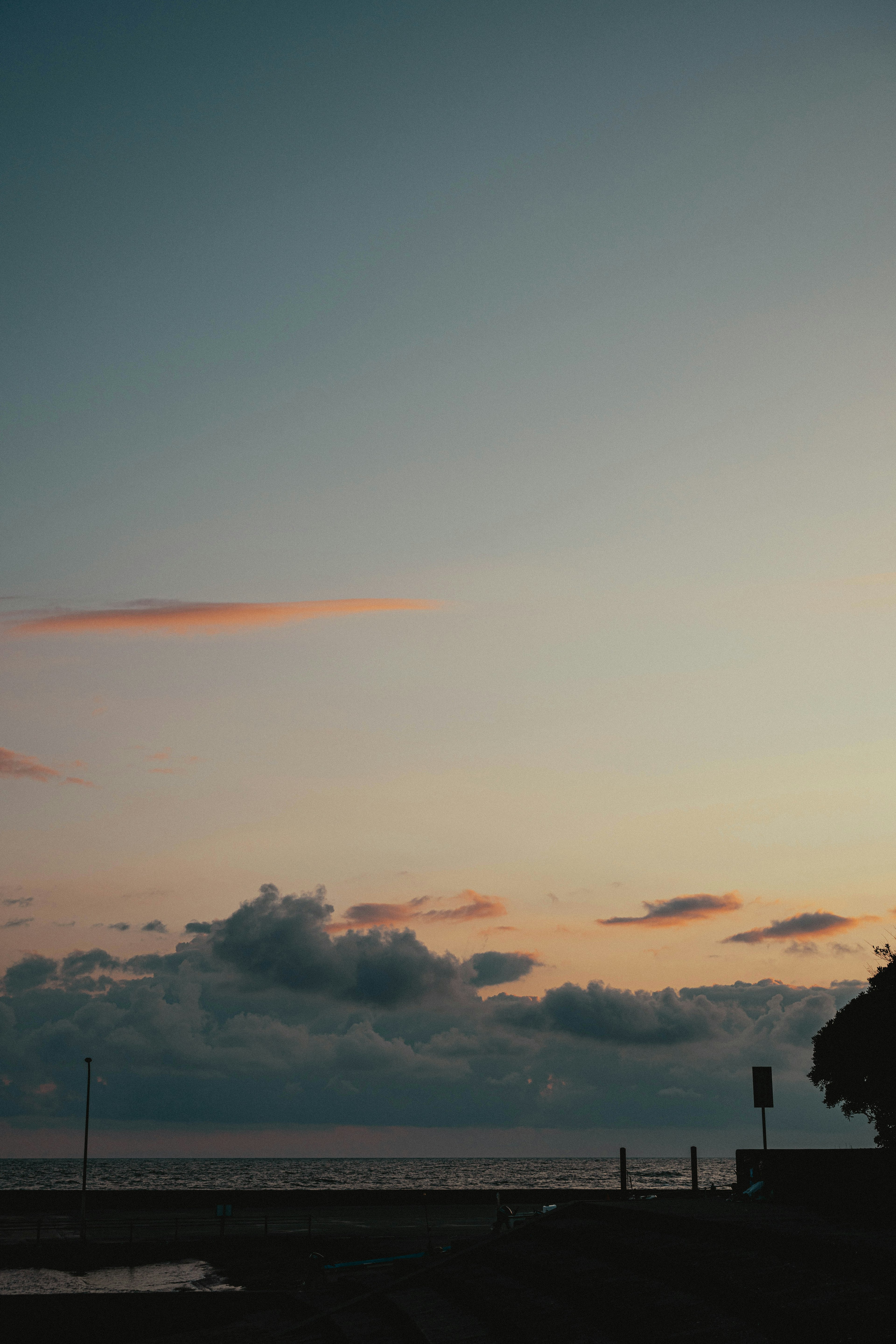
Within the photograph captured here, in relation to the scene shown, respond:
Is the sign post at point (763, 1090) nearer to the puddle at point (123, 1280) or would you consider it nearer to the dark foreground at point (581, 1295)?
the dark foreground at point (581, 1295)

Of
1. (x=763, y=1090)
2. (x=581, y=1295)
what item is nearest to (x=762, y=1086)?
(x=763, y=1090)

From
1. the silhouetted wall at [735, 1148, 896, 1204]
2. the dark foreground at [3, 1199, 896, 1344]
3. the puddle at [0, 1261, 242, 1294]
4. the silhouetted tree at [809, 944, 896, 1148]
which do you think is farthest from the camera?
the silhouetted tree at [809, 944, 896, 1148]

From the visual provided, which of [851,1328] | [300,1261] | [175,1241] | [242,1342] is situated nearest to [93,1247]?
[175,1241]

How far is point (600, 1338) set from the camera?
14055 millimetres

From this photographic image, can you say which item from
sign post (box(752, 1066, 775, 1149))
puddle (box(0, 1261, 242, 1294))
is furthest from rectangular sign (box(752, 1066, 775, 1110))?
puddle (box(0, 1261, 242, 1294))

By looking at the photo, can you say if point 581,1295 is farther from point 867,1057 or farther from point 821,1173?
point 867,1057

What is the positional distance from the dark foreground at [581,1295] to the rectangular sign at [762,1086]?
5628 millimetres

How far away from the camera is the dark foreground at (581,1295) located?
43.8 ft

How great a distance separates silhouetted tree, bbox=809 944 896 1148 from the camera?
1443 inches

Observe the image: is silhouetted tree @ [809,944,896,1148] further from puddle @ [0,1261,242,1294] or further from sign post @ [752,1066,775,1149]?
puddle @ [0,1261,242,1294]

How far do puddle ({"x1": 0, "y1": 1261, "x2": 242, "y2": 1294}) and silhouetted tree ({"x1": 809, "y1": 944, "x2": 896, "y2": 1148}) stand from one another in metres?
22.9

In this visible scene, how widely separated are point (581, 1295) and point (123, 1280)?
23184 millimetres

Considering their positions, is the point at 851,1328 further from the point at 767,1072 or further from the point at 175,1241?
the point at 175,1241

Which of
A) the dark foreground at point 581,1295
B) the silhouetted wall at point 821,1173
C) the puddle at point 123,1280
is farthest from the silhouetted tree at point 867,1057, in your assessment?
the puddle at point 123,1280
